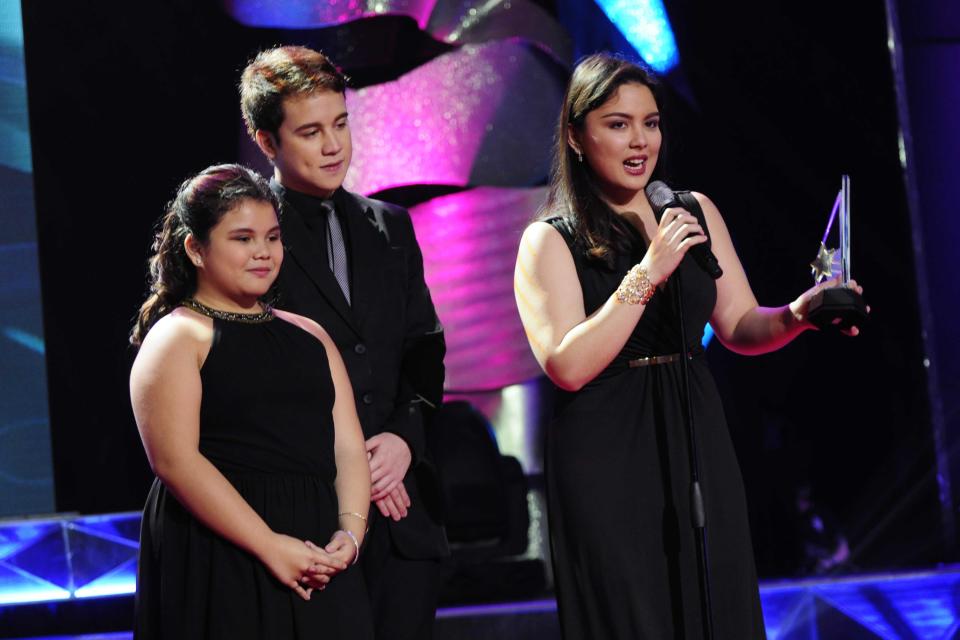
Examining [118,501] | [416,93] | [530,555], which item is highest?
[416,93]

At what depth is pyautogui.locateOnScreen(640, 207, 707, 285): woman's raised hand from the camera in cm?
193

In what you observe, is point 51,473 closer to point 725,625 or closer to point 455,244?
point 455,244

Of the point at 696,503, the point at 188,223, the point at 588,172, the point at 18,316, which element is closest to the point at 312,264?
the point at 188,223

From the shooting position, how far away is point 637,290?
6.58ft

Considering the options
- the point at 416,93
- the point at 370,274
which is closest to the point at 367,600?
the point at 370,274

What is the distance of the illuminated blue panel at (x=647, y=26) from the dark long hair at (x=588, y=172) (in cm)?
155

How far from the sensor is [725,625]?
2.06 metres

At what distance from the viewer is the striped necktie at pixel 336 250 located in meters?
2.26

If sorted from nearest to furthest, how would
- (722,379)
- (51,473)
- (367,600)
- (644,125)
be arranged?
(367,600) → (644,125) → (51,473) → (722,379)

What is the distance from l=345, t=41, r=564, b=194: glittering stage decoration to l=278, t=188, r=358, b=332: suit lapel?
4.98 ft

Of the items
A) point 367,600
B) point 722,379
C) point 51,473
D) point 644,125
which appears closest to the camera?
point 367,600

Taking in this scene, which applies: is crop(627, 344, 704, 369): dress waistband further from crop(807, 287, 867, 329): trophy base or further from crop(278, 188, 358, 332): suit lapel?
crop(278, 188, 358, 332): suit lapel

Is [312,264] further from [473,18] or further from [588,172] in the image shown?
[473,18]

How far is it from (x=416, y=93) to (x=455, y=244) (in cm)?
51
